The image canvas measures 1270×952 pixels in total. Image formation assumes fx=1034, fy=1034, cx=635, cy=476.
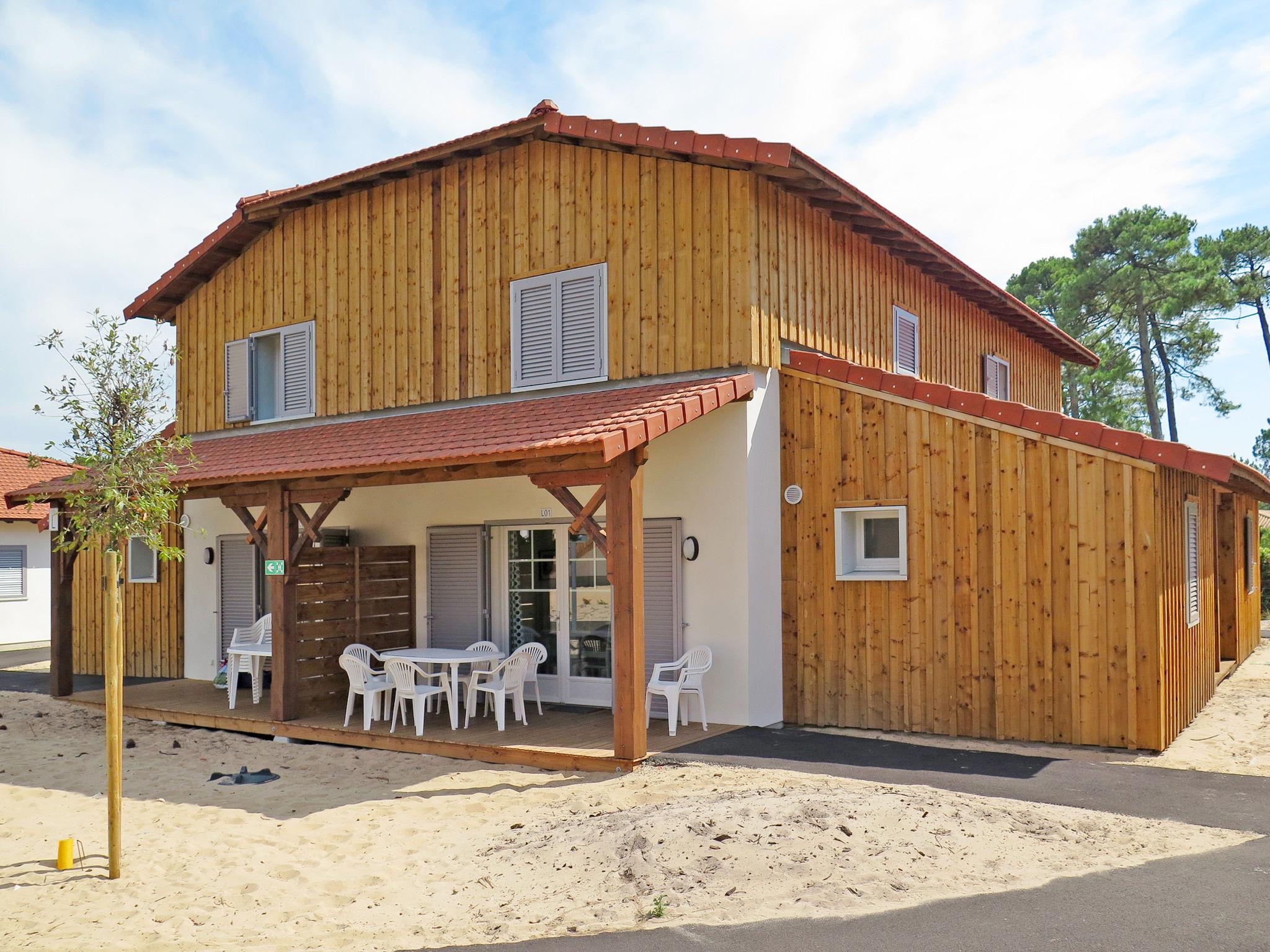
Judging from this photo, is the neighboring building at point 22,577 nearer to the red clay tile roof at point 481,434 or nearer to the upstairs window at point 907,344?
the red clay tile roof at point 481,434

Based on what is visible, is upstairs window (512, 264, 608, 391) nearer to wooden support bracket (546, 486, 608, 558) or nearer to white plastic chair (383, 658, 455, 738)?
wooden support bracket (546, 486, 608, 558)

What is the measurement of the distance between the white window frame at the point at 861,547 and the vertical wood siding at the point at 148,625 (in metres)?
9.95

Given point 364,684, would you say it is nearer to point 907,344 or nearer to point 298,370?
point 298,370

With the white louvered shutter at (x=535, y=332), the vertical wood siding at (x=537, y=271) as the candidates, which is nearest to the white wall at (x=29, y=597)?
the vertical wood siding at (x=537, y=271)

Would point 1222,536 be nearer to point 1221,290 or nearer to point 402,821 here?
point 402,821

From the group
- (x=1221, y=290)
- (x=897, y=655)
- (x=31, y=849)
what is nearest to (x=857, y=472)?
(x=897, y=655)

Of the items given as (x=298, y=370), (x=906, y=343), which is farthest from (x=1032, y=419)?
(x=298, y=370)

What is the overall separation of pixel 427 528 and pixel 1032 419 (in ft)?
22.5

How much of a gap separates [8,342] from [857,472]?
448 inches

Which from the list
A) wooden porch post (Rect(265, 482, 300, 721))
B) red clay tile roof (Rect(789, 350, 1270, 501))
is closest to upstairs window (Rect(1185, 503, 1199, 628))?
red clay tile roof (Rect(789, 350, 1270, 501))

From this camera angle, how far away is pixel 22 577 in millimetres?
23062

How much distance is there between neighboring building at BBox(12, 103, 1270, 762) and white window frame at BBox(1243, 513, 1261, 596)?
310cm

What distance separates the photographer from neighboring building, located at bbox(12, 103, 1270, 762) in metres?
8.73

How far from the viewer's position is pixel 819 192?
10.6 m
